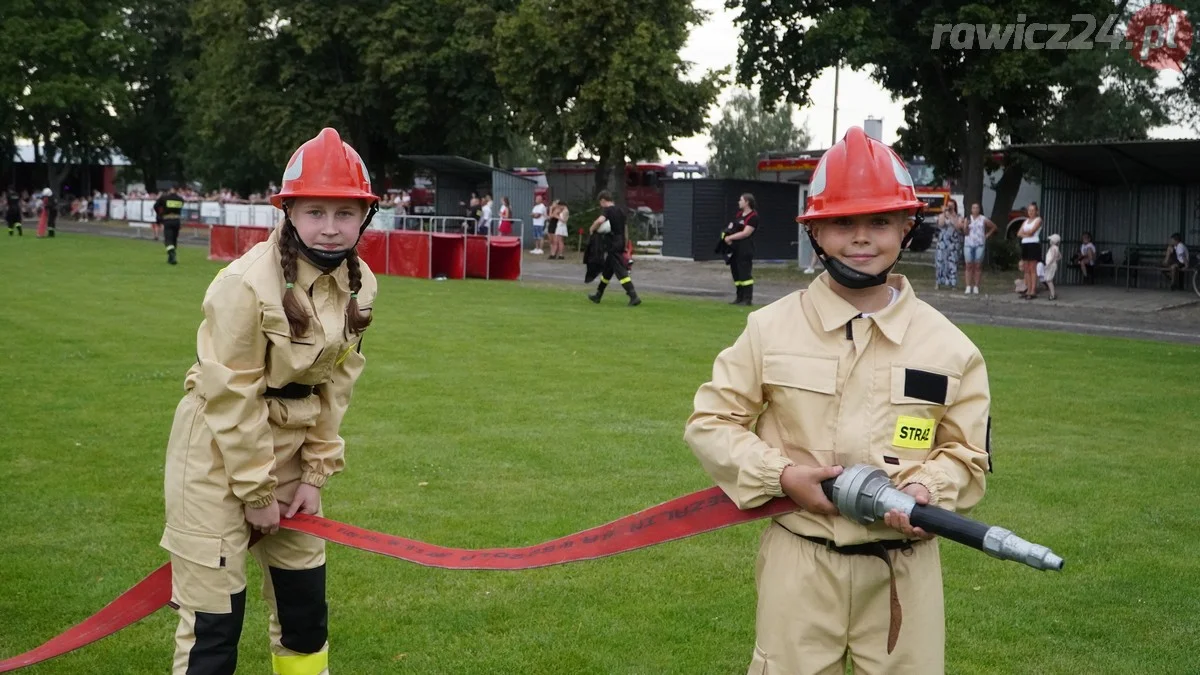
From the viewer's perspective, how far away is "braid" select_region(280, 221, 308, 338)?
3.86 metres

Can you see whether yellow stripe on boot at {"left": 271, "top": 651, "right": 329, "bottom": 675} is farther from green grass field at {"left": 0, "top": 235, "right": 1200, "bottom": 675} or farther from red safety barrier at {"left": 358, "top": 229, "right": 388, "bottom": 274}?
red safety barrier at {"left": 358, "top": 229, "right": 388, "bottom": 274}

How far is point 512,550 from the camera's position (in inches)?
164

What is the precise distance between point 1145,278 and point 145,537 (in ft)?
81.0

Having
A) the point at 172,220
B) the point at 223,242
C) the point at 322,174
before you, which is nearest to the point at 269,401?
the point at 322,174

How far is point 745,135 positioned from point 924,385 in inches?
3772

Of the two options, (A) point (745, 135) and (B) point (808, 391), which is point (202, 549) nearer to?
(B) point (808, 391)

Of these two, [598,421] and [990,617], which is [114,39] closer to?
[598,421]

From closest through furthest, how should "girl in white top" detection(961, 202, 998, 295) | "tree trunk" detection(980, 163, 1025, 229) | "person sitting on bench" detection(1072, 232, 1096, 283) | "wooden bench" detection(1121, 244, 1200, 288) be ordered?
"girl in white top" detection(961, 202, 998, 295), "wooden bench" detection(1121, 244, 1200, 288), "person sitting on bench" detection(1072, 232, 1096, 283), "tree trunk" detection(980, 163, 1025, 229)

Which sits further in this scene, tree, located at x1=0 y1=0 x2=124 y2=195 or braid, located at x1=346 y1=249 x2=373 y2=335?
tree, located at x1=0 y1=0 x2=124 y2=195

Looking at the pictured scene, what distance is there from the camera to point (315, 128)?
164 ft

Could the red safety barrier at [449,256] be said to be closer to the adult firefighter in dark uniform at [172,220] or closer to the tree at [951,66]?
the adult firefighter in dark uniform at [172,220]

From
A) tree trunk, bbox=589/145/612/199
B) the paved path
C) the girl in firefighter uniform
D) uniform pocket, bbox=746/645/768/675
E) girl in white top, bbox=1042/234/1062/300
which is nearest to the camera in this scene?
uniform pocket, bbox=746/645/768/675

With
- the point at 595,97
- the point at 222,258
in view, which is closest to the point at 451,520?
the point at 222,258

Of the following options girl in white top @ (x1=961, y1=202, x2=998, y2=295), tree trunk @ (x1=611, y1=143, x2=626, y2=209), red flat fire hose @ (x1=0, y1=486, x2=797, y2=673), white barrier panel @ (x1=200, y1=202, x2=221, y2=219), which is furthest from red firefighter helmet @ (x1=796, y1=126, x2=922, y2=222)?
white barrier panel @ (x1=200, y1=202, x2=221, y2=219)
